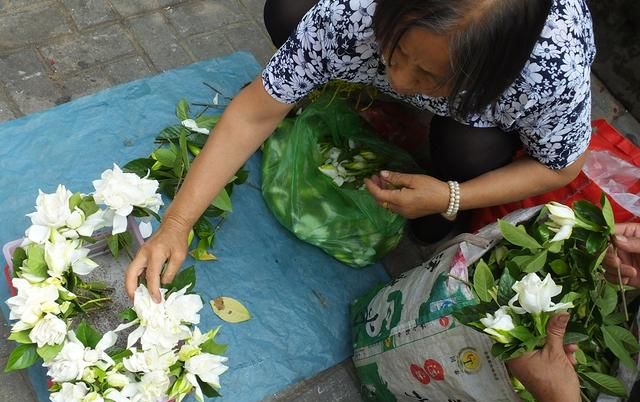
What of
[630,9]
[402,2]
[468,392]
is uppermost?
[402,2]

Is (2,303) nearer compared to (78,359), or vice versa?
(78,359)

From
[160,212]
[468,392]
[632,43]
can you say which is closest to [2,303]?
[160,212]

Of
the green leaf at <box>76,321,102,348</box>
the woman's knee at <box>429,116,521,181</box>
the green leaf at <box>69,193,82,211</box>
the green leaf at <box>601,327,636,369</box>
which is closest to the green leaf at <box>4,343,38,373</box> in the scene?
the green leaf at <box>76,321,102,348</box>

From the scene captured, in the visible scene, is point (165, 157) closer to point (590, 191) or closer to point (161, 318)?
point (161, 318)

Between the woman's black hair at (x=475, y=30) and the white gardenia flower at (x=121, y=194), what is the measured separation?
67 cm

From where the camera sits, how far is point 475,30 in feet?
4.00

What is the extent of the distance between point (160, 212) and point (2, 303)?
1.69ft

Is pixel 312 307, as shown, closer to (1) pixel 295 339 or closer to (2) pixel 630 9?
(1) pixel 295 339

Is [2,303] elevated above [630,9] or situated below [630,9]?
below

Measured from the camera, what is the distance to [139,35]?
2.52 meters

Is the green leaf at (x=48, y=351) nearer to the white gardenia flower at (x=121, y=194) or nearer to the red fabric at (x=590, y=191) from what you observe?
the white gardenia flower at (x=121, y=194)

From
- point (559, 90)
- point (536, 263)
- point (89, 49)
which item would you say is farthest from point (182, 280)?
point (89, 49)

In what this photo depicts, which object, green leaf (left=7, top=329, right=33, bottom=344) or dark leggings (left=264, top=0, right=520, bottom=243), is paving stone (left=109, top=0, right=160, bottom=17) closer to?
dark leggings (left=264, top=0, right=520, bottom=243)

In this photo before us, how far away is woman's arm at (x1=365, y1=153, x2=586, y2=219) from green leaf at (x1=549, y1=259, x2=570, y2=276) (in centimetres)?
25
